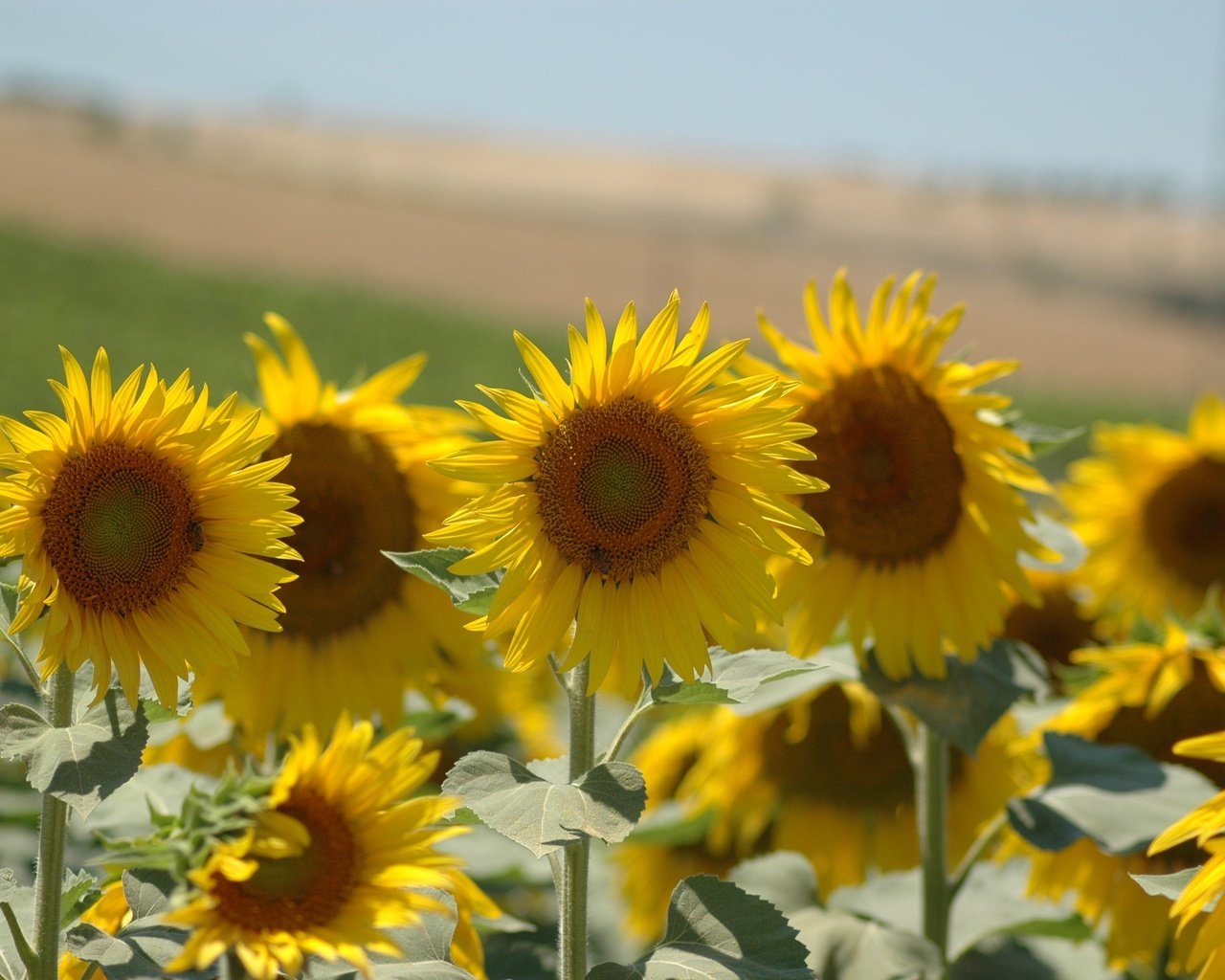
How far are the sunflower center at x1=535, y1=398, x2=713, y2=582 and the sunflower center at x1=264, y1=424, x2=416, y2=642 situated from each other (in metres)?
0.66

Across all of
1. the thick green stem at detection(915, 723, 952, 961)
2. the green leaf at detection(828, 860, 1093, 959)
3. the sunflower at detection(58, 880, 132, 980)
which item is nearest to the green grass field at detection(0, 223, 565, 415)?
the green leaf at detection(828, 860, 1093, 959)

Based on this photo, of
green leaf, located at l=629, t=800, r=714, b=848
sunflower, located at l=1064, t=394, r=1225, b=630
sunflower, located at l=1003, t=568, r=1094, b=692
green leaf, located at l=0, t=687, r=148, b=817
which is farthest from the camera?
sunflower, located at l=1064, t=394, r=1225, b=630

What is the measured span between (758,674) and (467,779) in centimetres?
30

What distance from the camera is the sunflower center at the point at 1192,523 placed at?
9.16 ft

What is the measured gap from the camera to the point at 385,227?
85.1 ft

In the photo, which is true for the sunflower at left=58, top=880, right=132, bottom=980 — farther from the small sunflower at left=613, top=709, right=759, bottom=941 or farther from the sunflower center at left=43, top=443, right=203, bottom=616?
the small sunflower at left=613, top=709, right=759, bottom=941

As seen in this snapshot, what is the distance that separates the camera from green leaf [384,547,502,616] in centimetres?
139

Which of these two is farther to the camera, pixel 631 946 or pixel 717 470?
pixel 631 946

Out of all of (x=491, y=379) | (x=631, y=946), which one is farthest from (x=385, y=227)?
(x=631, y=946)

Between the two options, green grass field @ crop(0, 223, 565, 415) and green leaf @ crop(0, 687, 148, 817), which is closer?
green leaf @ crop(0, 687, 148, 817)

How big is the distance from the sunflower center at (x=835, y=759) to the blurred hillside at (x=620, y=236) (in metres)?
11.0

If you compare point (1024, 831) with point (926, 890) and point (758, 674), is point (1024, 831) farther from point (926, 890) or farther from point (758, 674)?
point (758, 674)

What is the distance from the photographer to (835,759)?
92.0 inches

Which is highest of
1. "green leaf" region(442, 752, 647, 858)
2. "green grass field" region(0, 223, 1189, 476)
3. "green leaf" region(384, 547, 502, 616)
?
"green grass field" region(0, 223, 1189, 476)
